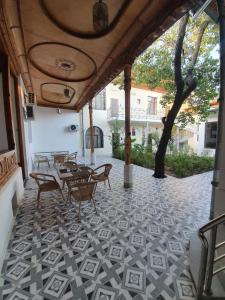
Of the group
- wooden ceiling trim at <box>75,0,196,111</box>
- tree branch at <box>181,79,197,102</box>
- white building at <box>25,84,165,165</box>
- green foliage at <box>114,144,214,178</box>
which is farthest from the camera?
white building at <box>25,84,165,165</box>

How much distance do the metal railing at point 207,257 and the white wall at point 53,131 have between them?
8931mm

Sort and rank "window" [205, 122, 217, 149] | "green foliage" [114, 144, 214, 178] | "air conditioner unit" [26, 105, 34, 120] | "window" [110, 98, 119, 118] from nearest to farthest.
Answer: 1. "window" [205, 122, 217, 149]
2. "air conditioner unit" [26, 105, 34, 120]
3. "green foliage" [114, 144, 214, 178]
4. "window" [110, 98, 119, 118]

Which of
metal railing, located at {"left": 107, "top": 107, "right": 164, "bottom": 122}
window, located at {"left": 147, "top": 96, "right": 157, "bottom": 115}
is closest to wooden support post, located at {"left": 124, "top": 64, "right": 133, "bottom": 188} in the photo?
metal railing, located at {"left": 107, "top": 107, "right": 164, "bottom": 122}

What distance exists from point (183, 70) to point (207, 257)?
6505 millimetres

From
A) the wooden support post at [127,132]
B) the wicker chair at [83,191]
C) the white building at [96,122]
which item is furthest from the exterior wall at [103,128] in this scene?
the wicker chair at [83,191]

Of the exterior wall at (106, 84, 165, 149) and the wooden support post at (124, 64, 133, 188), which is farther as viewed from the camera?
the exterior wall at (106, 84, 165, 149)

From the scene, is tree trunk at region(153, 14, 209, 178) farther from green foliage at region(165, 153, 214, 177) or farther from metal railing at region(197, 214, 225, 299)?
metal railing at region(197, 214, 225, 299)

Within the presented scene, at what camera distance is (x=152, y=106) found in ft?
46.7

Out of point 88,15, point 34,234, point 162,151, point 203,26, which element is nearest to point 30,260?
point 34,234

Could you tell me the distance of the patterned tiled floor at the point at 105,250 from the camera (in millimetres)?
1685

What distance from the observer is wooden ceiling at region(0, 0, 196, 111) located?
2.24 meters

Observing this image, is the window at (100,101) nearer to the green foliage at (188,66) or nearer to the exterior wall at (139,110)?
the exterior wall at (139,110)

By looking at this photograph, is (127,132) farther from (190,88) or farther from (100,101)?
(100,101)

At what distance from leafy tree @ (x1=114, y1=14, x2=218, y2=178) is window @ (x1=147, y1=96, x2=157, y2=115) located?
667 centimetres
